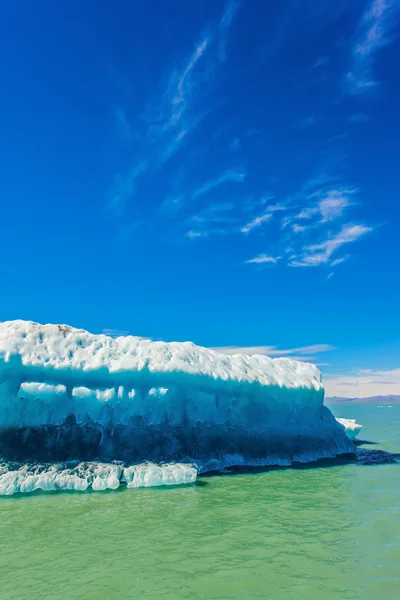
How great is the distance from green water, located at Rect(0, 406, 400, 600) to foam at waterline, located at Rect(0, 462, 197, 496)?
457 mm

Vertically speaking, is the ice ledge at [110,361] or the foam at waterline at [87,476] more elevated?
the ice ledge at [110,361]

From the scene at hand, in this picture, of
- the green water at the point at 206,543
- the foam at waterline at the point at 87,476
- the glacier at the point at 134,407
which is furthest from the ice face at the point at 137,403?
the green water at the point at 206,543

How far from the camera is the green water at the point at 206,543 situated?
514cm

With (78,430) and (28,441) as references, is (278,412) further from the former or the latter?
(28,441)

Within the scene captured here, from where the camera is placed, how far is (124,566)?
18.8 ft

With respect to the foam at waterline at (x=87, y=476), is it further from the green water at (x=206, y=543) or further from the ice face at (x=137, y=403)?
the green water at (x=206, y=543)

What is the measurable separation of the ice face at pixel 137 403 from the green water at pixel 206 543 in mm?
1915

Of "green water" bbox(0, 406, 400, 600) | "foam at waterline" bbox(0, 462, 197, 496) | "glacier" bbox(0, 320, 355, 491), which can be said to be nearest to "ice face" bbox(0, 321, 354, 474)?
"glacier" bbox(0, 320, 355, 491)

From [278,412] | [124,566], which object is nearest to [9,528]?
[124,566]

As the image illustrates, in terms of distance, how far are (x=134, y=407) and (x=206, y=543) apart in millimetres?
5816

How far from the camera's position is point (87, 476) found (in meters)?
10.6

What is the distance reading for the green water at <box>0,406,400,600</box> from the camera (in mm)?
5141

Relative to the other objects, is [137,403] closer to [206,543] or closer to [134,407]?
[134,407]

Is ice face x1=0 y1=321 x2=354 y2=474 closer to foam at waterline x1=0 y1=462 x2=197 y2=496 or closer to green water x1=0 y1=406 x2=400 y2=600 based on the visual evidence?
foam at waterline x1=0 y1=462 x2=197 y2=496
